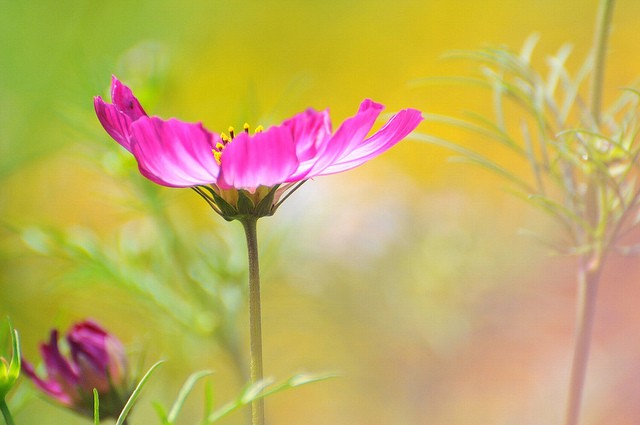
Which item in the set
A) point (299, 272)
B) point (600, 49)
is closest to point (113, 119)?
point (600, 49)

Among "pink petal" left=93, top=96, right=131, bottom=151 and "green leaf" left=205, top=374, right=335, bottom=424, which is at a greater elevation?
"pink petal" left=93, top=96, right=131, bottom=151

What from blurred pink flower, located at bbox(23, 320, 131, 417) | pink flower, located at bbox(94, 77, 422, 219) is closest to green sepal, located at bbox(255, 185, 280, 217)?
pink flower, located at bbox(94, 77, 422, 219)

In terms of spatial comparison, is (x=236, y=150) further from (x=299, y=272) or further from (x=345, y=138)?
(x=299, y=272)

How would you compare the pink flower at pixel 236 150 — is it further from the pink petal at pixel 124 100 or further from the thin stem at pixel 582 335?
the thin stem at pixel 582 335

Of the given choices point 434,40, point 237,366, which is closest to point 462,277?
point 237,366

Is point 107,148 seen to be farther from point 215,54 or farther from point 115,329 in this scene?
point 215,54

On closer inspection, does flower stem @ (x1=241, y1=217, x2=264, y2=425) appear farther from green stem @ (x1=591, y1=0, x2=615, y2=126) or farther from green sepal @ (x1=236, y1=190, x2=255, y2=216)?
green stem @ (x1=591, y1=0, x2=615, y2=126)
